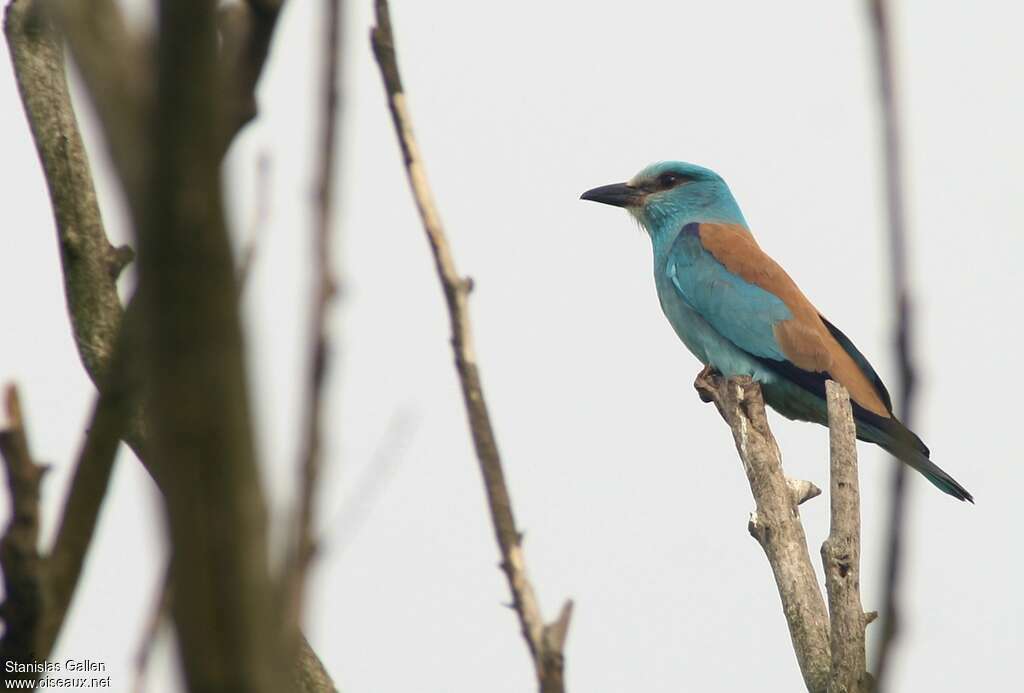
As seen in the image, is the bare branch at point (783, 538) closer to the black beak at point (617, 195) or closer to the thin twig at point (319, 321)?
the thin twig at point (319, 321)

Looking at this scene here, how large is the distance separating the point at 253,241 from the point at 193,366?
764mm

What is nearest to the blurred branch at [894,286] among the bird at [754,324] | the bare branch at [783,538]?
the bare branch at [783,538]

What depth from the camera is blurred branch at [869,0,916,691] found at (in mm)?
1118

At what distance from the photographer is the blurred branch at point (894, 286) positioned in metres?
1.12

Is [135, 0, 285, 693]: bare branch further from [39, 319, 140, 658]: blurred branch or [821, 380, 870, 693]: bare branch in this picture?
[821, 380, 870, 693]: bare branch

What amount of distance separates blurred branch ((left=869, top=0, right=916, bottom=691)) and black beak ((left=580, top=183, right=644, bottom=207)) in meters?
8.23

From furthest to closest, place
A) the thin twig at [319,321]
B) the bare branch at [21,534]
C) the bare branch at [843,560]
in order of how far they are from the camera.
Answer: the bare branch at [843,560], the bare branch at [21,534], the thin twig at [319,321]

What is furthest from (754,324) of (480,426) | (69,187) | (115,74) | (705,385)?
(115,74)

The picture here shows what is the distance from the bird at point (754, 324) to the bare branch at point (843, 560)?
219 cm

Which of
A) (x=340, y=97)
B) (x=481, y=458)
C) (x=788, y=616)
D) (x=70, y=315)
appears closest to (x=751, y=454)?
(x=788, y=616)

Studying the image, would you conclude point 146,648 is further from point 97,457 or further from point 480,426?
point 480,426

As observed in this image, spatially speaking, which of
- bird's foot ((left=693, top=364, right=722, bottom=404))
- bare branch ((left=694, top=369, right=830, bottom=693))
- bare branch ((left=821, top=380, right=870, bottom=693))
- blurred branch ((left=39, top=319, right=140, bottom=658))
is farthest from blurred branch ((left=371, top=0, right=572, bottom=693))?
bird's foot ((left=693, top=364, right=722, bottom=404))

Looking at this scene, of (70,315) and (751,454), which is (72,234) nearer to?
(70,315)

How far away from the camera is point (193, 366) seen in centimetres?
104
